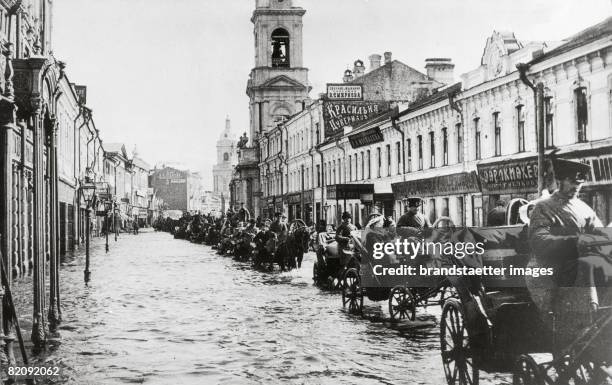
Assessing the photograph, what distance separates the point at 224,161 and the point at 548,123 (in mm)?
167910

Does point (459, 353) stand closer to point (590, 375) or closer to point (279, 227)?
point (590, 375)

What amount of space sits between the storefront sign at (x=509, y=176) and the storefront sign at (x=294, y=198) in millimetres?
31235

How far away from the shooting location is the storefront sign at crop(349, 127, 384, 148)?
3575 centimetres

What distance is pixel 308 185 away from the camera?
5294 centimetres

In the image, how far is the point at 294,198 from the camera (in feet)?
187

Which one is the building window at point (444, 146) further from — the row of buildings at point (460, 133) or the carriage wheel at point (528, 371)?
the carriage wheel at point (528, 371)

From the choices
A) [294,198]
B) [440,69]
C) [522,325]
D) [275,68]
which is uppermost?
[275,68]

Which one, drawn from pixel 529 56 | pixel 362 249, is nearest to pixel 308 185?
pixel 529 56

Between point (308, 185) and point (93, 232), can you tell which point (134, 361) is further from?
point (93, 232)

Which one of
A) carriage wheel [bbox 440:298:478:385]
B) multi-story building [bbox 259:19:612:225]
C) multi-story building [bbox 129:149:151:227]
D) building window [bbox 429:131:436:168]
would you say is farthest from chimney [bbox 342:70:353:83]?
carriage wheel [bbox 440:298:478:385]

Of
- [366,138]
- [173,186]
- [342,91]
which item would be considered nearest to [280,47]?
[342,91]

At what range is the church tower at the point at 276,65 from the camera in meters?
70.8

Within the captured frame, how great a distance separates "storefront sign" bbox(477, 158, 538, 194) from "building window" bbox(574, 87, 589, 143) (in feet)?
5.87

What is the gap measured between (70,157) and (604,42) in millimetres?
22993
